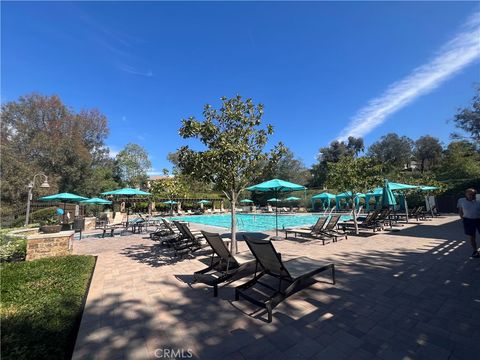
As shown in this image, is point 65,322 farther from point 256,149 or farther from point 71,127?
point 71,127

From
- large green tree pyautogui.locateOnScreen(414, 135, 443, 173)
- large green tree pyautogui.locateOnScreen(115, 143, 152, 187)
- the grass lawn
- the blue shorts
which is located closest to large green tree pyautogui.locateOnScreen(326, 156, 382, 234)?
the blue shorts

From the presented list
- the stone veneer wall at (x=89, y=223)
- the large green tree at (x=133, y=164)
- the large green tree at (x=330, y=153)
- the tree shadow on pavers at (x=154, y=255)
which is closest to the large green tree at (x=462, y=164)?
the large green tree at (x=330, y=153)

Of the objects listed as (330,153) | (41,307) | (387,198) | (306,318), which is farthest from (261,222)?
(330,153)

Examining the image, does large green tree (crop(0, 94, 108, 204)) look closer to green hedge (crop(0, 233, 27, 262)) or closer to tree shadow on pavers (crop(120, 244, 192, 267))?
green hedge (crop(0, 233, 27, 262))

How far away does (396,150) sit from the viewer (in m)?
48.2

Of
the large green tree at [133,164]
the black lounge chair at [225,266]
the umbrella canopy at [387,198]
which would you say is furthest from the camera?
the large green tree at [133,164]

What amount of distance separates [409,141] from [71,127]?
2363 inches

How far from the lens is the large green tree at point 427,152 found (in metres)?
46.6

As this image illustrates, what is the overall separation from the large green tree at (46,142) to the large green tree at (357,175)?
76.4ft

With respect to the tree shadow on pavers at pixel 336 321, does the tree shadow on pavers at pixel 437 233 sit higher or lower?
higher

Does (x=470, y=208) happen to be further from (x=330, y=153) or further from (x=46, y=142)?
(x=330, y=153)

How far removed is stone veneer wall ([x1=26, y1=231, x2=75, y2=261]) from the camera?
675cm

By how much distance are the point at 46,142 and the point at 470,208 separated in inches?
1292

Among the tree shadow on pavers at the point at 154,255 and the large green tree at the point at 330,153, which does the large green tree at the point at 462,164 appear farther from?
the tree shadow on pavers at the point at 154,255
